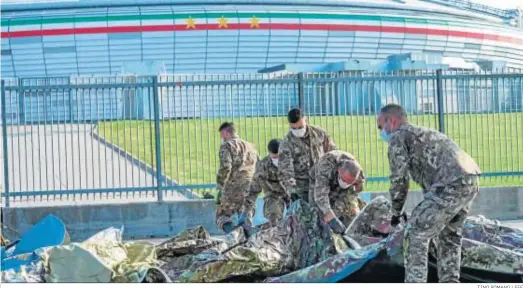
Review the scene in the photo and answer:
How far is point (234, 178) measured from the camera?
1127 cm

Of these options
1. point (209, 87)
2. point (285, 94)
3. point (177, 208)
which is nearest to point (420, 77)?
point (285, 94)

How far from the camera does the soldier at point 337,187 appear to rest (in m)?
8.61

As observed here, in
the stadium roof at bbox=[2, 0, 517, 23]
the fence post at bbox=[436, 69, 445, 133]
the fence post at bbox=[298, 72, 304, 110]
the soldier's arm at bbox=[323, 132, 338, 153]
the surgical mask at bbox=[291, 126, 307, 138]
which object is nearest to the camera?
the surgical mask at bbox=[291, 126, 307, 138]

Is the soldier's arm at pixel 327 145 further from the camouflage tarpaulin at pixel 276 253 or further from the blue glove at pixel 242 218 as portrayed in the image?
the blue glove at pixel 242 218

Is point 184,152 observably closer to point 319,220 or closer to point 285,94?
point 285,94

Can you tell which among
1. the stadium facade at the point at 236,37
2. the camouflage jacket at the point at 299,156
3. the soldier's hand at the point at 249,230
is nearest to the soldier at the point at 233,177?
the soldier's hand at the point at 249,230

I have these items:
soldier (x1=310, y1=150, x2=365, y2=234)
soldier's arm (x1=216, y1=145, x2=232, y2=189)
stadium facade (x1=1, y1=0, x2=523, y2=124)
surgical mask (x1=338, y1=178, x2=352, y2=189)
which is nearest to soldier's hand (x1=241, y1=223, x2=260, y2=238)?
soldier (x1=310, y1=150, x2=365, y2=234)

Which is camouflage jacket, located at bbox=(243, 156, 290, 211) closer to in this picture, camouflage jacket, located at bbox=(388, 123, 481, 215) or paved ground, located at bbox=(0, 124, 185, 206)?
camouflage jacket, located at bbox=(388, 123, 481, 215)

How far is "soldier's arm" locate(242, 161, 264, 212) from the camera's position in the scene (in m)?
10.5

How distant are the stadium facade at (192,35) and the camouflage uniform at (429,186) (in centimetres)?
4641

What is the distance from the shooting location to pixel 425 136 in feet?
23.6

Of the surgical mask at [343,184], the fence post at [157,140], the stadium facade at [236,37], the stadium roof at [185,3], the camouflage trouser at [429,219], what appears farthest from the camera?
the stadium roof at [185,3]

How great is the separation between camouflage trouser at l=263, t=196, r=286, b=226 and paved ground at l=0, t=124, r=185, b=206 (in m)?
4.17

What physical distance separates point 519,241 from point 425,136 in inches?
71.5
